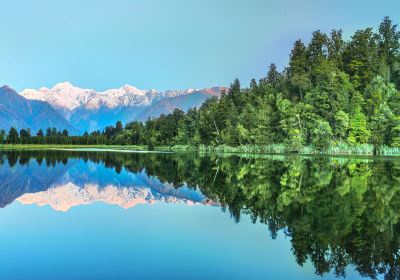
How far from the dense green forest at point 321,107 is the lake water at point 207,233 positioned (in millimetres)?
46257

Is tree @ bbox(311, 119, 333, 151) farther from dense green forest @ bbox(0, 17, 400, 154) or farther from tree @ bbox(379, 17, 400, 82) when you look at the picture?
tree @ bbox(379, 17, 400, 82)

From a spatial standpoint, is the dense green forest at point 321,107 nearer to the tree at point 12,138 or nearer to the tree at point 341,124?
the tree at point 341,124

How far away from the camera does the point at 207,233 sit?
1540cm

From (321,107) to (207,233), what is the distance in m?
68.5

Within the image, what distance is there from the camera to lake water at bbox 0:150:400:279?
35.7 feet

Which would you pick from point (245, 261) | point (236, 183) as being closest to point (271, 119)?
point (236, 183)

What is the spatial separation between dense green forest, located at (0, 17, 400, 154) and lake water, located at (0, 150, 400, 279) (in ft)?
152

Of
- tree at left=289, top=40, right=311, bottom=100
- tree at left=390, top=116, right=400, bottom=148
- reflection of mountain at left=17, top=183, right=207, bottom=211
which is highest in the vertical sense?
tree at left=289, top=40, right=311, bottom=100

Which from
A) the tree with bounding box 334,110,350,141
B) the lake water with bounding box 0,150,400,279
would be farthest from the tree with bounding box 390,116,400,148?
the lake water with bounding box 0,150,400,279

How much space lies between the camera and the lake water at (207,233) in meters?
10.9

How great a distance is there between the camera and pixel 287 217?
56.4ft

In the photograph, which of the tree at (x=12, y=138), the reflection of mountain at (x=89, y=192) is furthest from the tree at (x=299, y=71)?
the tree at (x=12, y=138)

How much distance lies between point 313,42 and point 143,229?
102182 mm

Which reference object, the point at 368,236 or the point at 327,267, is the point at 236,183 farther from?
the point at 327,267
